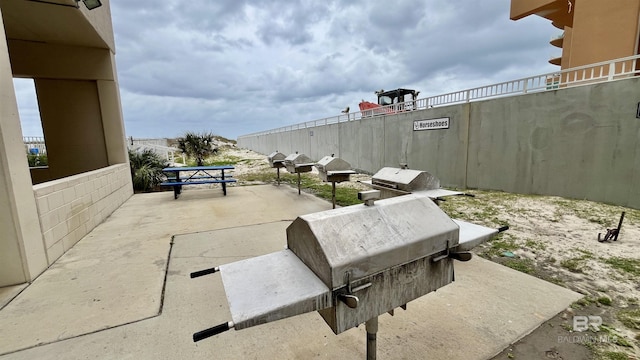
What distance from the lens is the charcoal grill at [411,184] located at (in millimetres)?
2680

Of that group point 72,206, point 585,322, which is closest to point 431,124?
point 585,322

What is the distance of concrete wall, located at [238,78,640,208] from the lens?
467 centimetres

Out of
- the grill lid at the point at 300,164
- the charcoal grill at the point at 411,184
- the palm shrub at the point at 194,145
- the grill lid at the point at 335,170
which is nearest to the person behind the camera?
the charcoal grill at the point at 411,184

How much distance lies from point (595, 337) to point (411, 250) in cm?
169

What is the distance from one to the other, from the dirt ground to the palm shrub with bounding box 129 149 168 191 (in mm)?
7983

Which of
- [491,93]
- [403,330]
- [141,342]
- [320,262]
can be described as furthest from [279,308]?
[491,93]

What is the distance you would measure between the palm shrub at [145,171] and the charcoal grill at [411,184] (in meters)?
7.58

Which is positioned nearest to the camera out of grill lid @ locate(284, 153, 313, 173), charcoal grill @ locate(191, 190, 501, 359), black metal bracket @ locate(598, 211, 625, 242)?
charcoal grill @ locate(191, 190, 501, 359)

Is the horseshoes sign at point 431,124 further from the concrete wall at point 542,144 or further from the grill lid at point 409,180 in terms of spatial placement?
the grill lid at point 409,180

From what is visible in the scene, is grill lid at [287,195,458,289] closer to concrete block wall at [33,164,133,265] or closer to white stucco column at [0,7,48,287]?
white stucco column at [0,7,48,287]

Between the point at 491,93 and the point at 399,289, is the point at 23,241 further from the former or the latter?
the point at 491,93

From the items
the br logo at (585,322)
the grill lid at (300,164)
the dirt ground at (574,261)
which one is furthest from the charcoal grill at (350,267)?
the grill lid at (300,164)

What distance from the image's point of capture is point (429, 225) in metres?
1.29

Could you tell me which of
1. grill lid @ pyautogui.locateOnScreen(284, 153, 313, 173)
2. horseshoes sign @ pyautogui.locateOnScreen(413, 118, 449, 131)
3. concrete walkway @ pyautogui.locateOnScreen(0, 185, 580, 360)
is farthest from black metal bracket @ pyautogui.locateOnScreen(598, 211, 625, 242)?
horseshoes sign @ pyautogui.locateOnScreen(413, 118, 449, 131)
